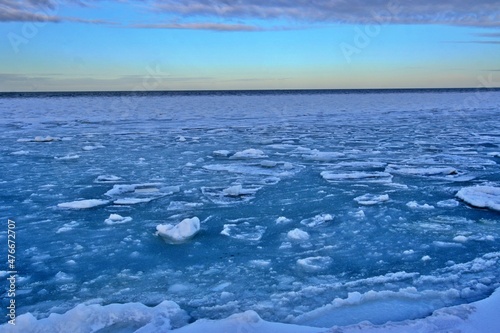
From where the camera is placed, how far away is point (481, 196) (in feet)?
19.5

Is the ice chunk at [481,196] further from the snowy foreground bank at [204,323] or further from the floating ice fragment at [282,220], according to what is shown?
the snowy foreground bank at [204,323]

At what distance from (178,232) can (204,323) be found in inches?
67.2

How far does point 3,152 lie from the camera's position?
10273 millimetres

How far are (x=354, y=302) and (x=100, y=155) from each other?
26.0 feet

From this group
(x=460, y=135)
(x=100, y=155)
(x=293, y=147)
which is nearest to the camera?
(x=100, y=155)

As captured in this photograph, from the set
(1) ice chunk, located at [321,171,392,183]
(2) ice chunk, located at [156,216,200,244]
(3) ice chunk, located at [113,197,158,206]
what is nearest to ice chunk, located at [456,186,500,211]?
(1) ice chunk, located at [321,171,392,183]

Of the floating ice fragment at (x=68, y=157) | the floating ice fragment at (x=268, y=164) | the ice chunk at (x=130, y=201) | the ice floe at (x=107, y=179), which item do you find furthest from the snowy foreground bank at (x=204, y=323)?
the floating ice fragment at (x=68, y=157)

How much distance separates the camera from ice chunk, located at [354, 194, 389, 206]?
5852 mm

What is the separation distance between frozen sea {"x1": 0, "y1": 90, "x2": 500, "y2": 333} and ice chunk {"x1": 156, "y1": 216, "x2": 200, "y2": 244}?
12mm

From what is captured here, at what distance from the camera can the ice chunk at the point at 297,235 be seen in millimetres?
4613

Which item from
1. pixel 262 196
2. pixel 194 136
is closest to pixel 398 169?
pixel 262 196

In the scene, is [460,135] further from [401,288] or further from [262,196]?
[401,288]

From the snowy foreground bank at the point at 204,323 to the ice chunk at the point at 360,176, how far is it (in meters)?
4.16

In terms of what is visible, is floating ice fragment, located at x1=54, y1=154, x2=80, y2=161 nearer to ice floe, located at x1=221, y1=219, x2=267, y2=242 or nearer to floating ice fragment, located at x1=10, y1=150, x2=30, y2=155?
floating ice fragment, located at x1=10, y1=150, x2=30, y2=155
